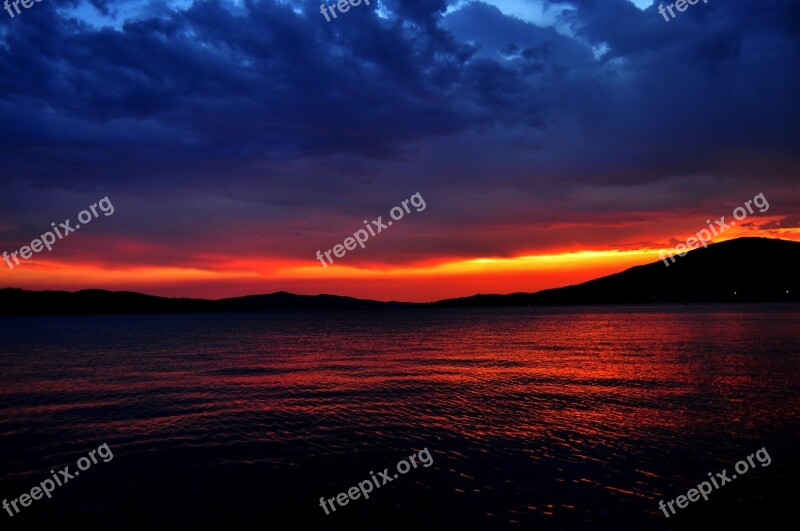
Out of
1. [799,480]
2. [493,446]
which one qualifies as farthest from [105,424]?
[799,480]

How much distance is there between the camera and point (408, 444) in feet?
73.2

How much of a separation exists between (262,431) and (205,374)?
79.8 ft

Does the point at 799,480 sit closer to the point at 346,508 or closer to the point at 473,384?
the point at 346,508

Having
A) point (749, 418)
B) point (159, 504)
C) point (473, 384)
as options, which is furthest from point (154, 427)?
point (749, 418)

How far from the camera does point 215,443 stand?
22.7 meters

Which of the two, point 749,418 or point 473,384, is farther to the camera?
point 473,384

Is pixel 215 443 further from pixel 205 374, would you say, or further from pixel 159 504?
pixel 205 374

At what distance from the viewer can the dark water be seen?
15.3 metres

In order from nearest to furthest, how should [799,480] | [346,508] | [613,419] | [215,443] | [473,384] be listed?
[346,508]
[799,480]
[215,443]
[613,419]
[473,384]

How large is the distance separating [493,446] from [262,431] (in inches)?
486

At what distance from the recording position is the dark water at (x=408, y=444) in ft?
50.1

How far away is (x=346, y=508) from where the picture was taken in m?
15.8

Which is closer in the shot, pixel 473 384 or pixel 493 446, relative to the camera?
pixel 493 446

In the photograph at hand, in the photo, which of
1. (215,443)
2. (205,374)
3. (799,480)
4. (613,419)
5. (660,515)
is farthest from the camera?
(205,374)
